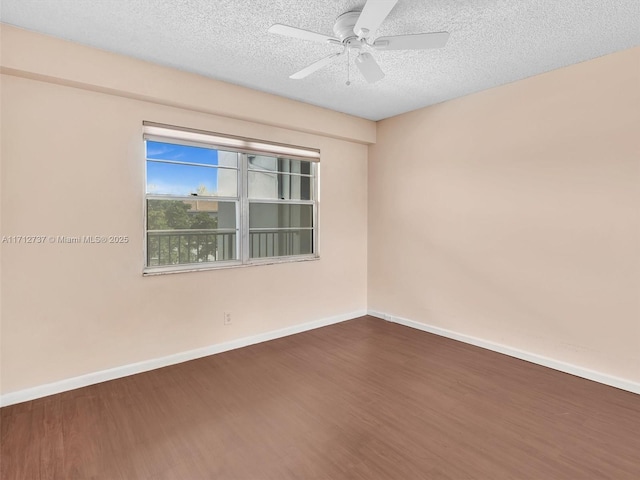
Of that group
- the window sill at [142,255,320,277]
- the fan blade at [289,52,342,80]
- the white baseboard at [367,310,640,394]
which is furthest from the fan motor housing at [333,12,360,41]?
the white baseboard at [367,310,640,394]

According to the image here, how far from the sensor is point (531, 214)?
126 inches

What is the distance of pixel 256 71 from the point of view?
307cm

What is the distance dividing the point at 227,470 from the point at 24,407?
1.76 meters

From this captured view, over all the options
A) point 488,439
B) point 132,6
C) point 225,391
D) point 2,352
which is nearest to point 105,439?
point 225,391

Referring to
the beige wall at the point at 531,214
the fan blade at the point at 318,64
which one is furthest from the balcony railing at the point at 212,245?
the fan blade at the point at 318,64

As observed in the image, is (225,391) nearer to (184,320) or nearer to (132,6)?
(184,320)

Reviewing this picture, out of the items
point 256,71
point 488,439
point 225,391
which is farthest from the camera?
point 256,71

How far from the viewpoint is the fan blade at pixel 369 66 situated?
229 cm

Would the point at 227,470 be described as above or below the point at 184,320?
below

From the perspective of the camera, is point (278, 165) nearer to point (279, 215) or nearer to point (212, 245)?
point (279, 215)

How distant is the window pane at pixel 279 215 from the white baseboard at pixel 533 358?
1.82 meters

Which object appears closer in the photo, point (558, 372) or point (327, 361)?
point (558, 372)

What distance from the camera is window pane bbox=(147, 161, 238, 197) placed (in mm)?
3164

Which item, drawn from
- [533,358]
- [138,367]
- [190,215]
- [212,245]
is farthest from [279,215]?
[533,358]
